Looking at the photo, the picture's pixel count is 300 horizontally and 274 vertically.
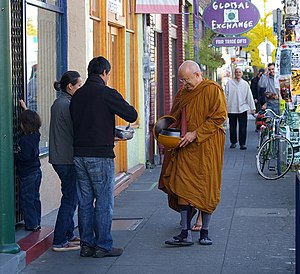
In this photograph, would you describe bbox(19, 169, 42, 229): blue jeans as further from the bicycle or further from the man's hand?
the bicycle

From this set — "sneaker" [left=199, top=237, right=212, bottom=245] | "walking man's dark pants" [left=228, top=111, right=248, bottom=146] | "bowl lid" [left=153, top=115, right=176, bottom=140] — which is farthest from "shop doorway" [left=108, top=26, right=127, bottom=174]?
"walking man's dark pants" [left=228, top=111, right=248, bottom=146]

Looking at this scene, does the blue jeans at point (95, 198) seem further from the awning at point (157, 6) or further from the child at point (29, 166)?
the awning at point (157, 6)

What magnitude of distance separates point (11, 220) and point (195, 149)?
86.4 inches

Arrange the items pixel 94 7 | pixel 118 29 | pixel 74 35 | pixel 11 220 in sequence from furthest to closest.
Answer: pixel 118 29 < pixel 94 7 < pixel 74 35 < pixel 11 220

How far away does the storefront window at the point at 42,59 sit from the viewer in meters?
9.98

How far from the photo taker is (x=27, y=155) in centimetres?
878

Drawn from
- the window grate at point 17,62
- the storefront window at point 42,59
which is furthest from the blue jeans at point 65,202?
the storefront window at point 42,59

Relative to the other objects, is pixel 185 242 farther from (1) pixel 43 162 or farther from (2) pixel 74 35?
(2) pixel 74 35

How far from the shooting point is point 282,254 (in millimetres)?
8594

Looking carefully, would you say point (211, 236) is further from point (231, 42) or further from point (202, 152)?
point (231, 42)

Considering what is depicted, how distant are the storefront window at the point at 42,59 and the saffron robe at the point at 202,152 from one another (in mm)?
1874

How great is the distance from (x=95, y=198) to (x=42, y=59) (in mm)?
2586

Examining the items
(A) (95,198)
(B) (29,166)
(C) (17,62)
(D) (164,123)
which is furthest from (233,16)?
(A) (95,198)

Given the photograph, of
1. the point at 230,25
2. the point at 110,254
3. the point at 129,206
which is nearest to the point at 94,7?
the point at 129,206
